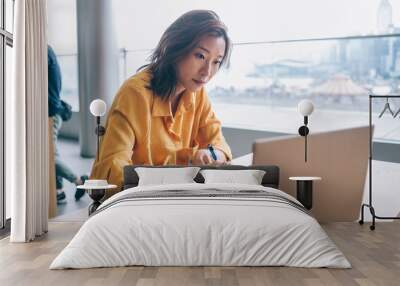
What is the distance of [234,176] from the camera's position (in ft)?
22.7

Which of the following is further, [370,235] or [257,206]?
[370,235]

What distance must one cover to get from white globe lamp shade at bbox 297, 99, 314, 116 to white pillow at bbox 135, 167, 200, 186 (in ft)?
4.58

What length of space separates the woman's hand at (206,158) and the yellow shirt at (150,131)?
52 millimetres

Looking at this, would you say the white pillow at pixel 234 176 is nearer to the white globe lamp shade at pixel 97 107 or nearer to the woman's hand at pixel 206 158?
the woman's hand at pixel 206 158

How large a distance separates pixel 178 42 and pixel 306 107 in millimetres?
1659

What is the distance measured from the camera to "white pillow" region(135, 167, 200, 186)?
685cm

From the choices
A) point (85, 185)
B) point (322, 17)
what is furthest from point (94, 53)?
point (322, 17)

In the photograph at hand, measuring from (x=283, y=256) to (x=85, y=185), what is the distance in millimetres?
2846

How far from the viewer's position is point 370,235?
6477 mm

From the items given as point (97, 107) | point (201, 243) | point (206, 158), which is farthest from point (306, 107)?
point (201, 243)

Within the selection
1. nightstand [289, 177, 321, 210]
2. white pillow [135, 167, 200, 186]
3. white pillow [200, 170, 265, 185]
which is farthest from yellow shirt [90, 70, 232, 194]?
nightstand [289, 177, 321, 210]

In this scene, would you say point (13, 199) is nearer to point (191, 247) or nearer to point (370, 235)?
point (191, 247)

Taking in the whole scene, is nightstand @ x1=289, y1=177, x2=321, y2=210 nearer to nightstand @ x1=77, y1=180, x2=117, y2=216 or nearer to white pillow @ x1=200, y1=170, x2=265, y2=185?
white pillow @ x1=200, y1=170, x2=265, y2=185

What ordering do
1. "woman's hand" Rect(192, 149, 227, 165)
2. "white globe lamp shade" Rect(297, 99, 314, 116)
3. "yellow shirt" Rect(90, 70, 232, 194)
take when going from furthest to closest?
"woman's hand" Rect(192, 149, 227, 165) → "yellow shirt" Rect(90, 70, 232, 194) → "white globe lamp shade" Rect(297, 99, 314, 116)
